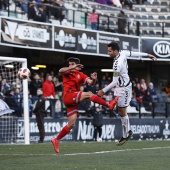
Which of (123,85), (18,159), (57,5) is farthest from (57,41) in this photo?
(18,159)

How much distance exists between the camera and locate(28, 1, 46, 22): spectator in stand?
27.2m

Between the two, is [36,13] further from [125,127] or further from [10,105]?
[125,127]

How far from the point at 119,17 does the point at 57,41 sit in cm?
451

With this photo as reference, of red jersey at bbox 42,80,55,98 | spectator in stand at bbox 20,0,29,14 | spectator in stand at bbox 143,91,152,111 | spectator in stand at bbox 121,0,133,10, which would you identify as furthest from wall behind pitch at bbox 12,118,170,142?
spectator in stand at bbox 121,0,133,10

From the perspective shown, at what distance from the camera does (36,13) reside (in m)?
27.8

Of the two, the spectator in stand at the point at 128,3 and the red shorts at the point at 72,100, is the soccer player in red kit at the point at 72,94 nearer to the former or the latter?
the red shorts at the point at 72,100

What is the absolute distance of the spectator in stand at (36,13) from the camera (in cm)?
2718

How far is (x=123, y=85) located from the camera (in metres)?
16.1

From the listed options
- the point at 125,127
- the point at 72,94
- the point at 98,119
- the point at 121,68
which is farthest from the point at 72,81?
the point at 98,119

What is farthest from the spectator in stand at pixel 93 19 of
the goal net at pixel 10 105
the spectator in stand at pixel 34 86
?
the goal net at pixel 10 105

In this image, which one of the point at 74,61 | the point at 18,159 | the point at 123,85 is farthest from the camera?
the point at 123,85

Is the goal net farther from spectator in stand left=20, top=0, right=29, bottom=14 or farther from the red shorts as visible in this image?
the red shorts

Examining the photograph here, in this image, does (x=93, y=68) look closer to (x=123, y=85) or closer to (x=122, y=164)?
(x=123, y=85)

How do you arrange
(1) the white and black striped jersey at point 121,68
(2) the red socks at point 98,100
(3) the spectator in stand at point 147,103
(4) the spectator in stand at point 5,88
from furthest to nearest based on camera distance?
(3) the spectator in stand at point 147,103
(4) the spectator in stand at point 5,88
(1) the white and black striped jersey at point 121,68
(2) the red socks at point 98,100
